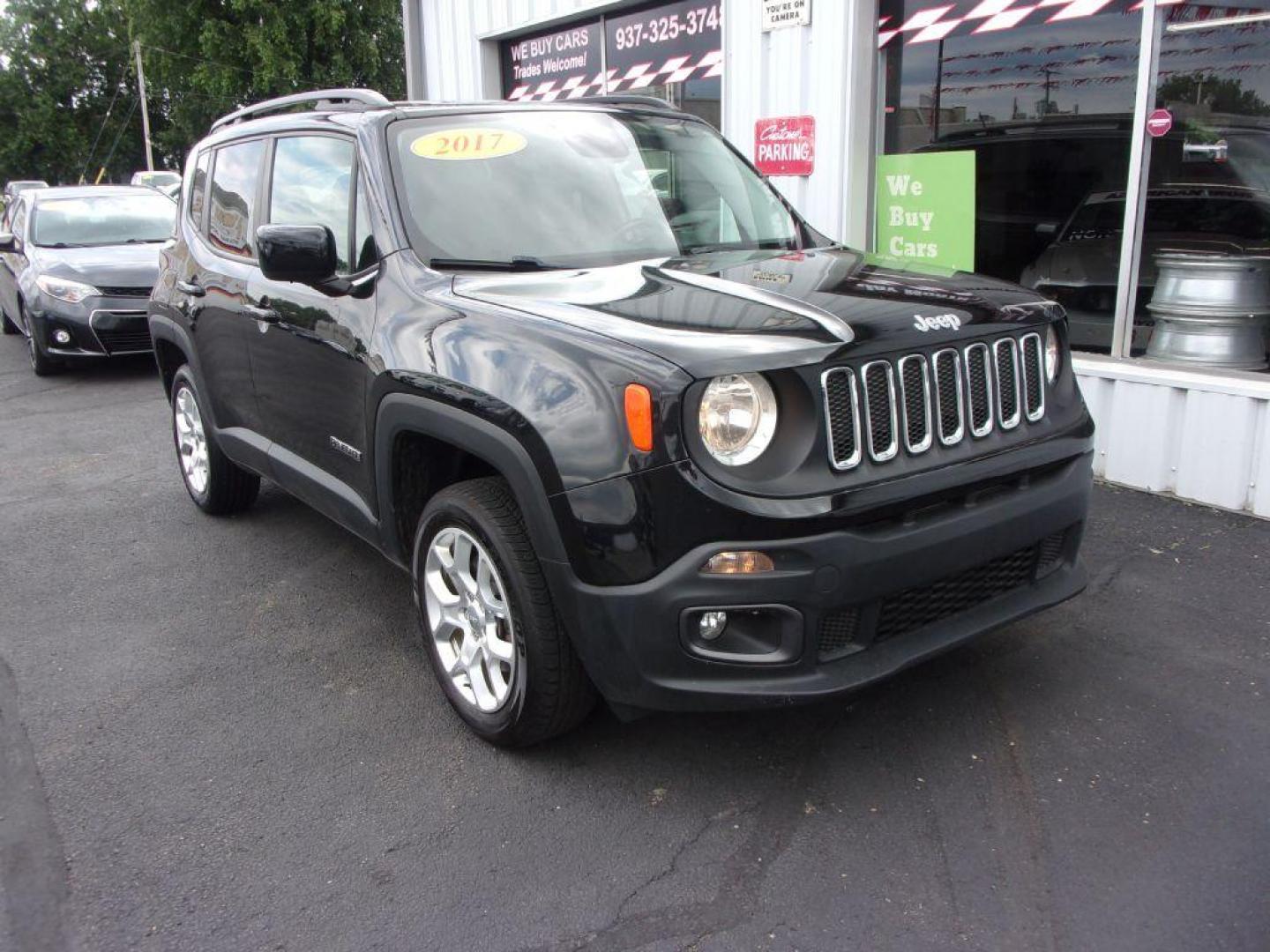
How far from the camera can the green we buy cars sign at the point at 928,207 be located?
636 centimetres

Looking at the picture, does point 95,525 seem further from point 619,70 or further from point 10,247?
point 10,247

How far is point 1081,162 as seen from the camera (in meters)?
5.91

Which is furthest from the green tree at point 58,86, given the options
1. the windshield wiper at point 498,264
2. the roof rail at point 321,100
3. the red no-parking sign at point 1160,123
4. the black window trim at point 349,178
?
the windshield wiper at point 498,264

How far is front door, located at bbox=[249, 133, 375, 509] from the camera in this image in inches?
140

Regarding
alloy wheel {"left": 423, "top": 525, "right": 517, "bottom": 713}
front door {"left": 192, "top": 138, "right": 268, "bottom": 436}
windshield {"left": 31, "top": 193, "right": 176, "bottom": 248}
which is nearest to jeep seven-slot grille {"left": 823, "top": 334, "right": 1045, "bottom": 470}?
alloy wheel {"left": 423, "top": 525, "right": 517, "bottom": 713}

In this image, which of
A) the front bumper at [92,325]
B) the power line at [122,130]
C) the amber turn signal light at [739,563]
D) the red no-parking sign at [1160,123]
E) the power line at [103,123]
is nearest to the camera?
the amber turn signal light at [739,563]

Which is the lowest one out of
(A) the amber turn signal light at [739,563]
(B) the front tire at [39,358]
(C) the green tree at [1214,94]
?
(B) the front tire at [39,358]

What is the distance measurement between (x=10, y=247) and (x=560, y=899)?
36.0ft

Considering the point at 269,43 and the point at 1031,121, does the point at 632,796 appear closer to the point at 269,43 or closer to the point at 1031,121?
the point at 1031,121

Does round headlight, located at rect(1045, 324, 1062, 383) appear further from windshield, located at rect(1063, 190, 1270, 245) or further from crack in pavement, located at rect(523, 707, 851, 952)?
windshield, located at rect(1063, 190, 1270, 245)

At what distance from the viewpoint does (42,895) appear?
2.63m

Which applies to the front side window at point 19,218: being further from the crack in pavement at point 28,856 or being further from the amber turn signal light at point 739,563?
the amber turn signal light at point 739,563

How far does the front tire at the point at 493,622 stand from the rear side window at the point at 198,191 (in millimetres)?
2649

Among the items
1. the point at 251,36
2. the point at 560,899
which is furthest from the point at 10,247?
the point at 251,36
